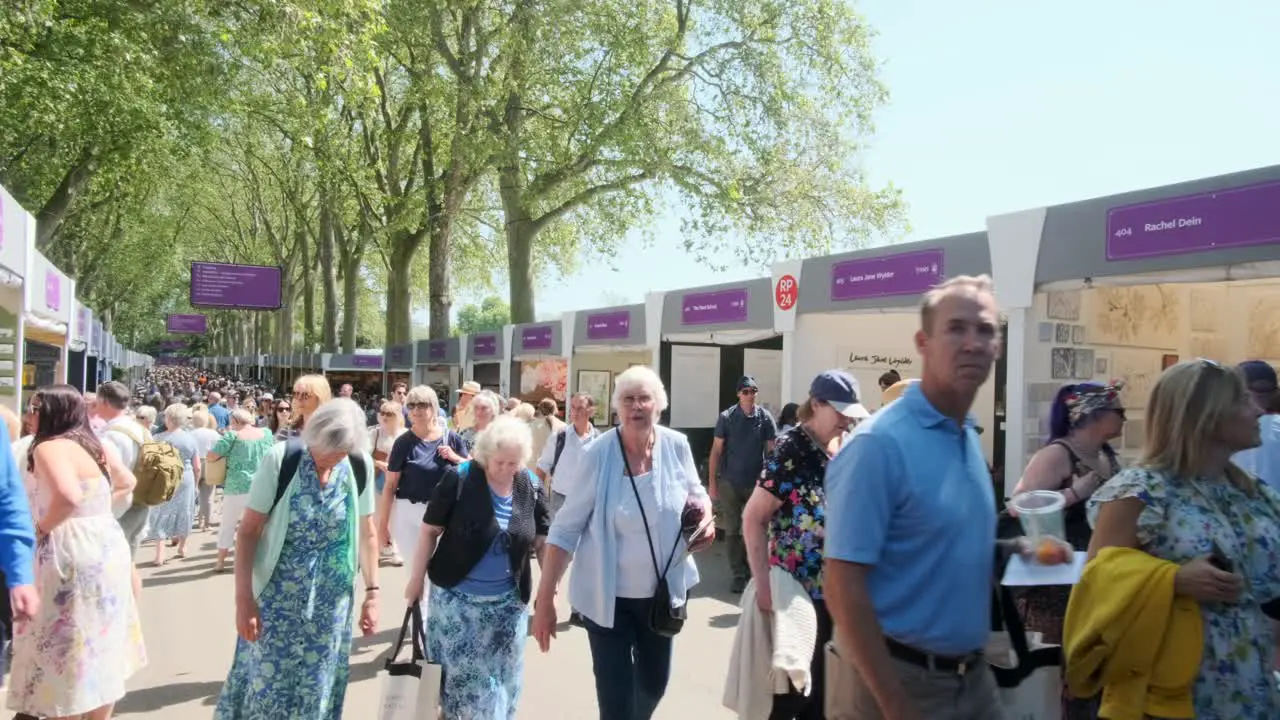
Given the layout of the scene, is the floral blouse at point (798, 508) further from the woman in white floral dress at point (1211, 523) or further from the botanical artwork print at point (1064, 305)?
the botanical artwork print at point (1064, 305)

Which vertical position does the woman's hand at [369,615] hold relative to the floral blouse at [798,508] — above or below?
below

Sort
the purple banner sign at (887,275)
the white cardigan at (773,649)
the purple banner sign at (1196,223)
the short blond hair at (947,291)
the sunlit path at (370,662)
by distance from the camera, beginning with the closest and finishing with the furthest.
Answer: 1. the short blond hair at (947,291)
2. the white cardigan at (773,649)
3. the sunlit path at (370,662)
4. the purple banner sign at (1196,223)
5. the purple banner sign at (887,275)

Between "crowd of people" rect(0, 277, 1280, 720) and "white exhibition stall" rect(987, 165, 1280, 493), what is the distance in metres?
2.02

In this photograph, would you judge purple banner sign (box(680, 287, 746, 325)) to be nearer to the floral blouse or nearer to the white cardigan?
the floral blouse

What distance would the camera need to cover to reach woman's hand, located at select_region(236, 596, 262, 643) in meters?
3.40

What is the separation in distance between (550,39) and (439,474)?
1796 centimetres

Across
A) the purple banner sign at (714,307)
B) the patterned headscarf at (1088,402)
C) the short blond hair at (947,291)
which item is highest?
the purple banner sign at (714,307)

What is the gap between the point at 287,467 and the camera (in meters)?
3.52

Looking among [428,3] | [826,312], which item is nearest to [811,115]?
[428,3]

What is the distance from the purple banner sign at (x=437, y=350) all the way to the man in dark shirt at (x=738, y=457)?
14902 mm

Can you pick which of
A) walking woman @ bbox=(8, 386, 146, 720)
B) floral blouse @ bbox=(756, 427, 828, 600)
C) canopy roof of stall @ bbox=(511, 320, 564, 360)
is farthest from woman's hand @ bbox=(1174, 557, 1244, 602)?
canopy roof of stall @ bbox=(511, 320, 564, 360)

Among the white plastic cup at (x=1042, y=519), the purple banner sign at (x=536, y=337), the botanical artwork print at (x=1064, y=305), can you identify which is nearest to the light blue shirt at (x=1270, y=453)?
the white plastic cup at (x=1042, y=519)

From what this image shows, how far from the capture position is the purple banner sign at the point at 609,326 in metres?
13.6

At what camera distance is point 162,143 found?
70.0 ft
